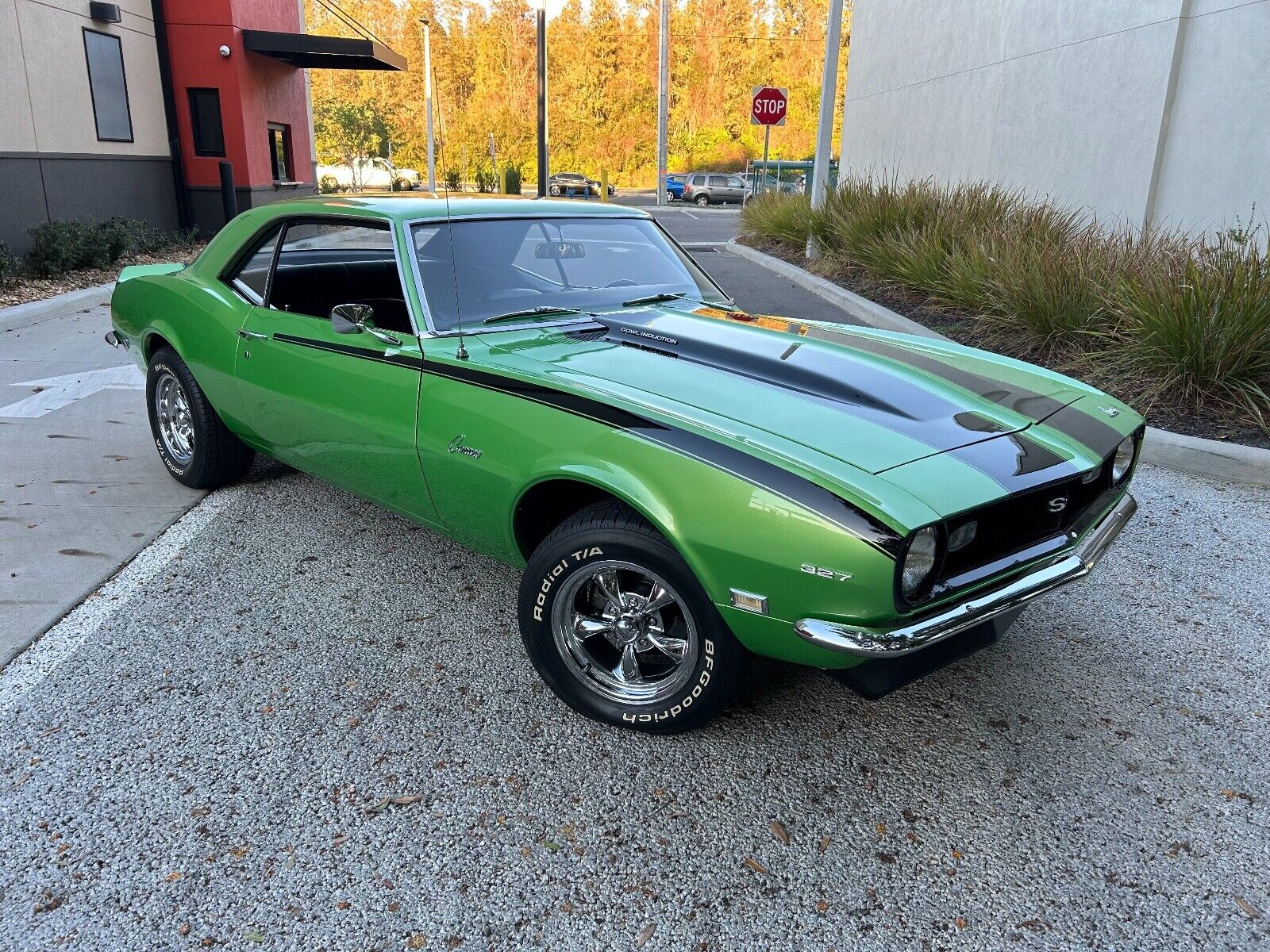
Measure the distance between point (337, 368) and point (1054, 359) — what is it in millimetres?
5632

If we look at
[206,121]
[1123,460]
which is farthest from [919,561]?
[206,121]

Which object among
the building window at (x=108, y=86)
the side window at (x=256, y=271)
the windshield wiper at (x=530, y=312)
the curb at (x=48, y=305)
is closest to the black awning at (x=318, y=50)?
the building window at (x=108, y=86)

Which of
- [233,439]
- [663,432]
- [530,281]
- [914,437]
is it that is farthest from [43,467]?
[914,437]

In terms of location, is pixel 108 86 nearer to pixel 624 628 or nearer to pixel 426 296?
pixel 426 296

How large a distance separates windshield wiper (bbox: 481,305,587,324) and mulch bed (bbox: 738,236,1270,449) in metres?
4.20

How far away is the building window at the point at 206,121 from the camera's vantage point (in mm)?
16422

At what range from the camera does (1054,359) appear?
23.5 feet

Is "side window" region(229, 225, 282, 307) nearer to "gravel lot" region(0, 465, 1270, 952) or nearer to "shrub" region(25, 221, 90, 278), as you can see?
"gravel lot" region(0, 465, 1270, 952)

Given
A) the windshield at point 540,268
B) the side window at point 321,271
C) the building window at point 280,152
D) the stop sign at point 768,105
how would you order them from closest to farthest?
the windshield at point 540,268
the side window at point 321,271
the building window at point 280,152
the stop sign at point 768,105

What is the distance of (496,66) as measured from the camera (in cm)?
5494

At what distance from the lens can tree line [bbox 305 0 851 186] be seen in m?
53.4

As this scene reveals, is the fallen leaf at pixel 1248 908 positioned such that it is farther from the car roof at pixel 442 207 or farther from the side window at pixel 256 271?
the side window at pixel 256 271

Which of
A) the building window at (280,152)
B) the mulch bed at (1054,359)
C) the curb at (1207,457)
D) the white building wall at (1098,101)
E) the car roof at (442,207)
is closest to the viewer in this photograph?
the car roof at (442,207)

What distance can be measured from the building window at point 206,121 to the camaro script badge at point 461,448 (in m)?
16.2
